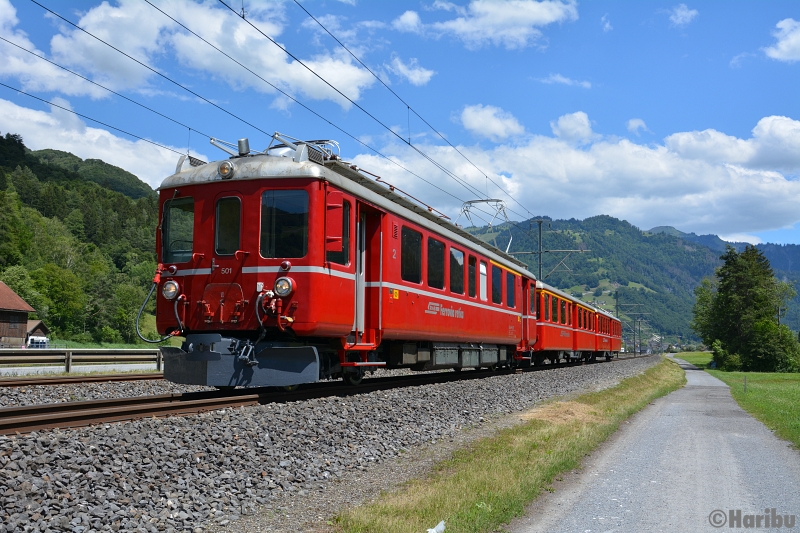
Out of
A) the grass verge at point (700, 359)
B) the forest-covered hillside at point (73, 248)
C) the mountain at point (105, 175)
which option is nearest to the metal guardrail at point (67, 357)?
the forest-covered hillside at point (73, 248)

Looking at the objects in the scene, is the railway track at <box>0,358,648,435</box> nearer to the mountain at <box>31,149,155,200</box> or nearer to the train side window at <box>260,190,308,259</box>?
the train side window at <box>260,190,308,259</box>

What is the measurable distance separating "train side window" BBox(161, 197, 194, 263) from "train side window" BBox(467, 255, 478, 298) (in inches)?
308

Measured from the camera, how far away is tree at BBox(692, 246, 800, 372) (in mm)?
71375

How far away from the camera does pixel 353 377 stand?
12727 mm

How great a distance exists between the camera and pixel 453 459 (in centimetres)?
834

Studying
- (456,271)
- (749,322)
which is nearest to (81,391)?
(456,271)

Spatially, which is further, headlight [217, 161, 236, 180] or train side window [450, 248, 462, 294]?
train side window [450, 248, 462, 294]

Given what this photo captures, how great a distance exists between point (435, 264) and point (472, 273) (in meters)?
2.75

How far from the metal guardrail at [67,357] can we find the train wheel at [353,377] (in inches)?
439

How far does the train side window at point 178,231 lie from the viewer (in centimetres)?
1089

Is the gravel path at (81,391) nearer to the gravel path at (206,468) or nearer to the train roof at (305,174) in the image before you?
the train roof at (305,174)

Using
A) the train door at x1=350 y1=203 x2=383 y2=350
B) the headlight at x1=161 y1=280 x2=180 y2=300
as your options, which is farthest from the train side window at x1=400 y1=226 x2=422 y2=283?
the headlight at x1=161 y1=280 x2=180 y2=300

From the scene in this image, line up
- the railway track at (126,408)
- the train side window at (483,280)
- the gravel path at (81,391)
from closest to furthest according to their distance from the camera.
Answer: the railway track at (126,408) < the gravel path at (81,391) < the train side window at (483,280)
